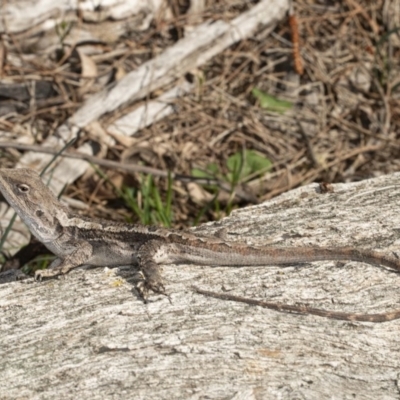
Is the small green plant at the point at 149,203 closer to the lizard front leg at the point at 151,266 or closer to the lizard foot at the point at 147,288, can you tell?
the lizard front leg at the point at 151,266

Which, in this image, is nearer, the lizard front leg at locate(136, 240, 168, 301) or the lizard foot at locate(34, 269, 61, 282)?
the lizard front leg at locate(136, 240, 168, 301)

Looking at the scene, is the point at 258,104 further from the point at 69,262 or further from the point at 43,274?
the point at 43,274

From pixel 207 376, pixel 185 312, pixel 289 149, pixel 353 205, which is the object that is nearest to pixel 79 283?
pixel 185 312

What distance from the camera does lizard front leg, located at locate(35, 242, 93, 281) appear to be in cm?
397

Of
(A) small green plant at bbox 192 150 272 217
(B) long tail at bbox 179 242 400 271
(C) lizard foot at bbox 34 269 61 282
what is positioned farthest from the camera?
(A) small green plant at bbox 192 150 272 217

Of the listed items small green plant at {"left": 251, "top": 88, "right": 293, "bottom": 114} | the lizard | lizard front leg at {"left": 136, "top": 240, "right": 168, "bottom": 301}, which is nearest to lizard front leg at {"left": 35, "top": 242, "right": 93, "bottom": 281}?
the lizard

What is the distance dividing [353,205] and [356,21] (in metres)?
4.16

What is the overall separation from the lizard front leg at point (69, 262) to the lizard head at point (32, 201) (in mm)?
208

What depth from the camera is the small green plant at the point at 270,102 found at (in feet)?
24.3

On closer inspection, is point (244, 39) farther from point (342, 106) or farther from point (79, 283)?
point (79, 283)

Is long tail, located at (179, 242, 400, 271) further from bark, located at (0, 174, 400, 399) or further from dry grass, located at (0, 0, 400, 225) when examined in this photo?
dry grass, located at (0, 0, 400, 225)

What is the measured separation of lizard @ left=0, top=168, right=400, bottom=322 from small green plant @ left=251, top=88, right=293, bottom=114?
341cm

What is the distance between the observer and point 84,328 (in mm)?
3434

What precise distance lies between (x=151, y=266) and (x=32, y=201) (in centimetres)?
97
